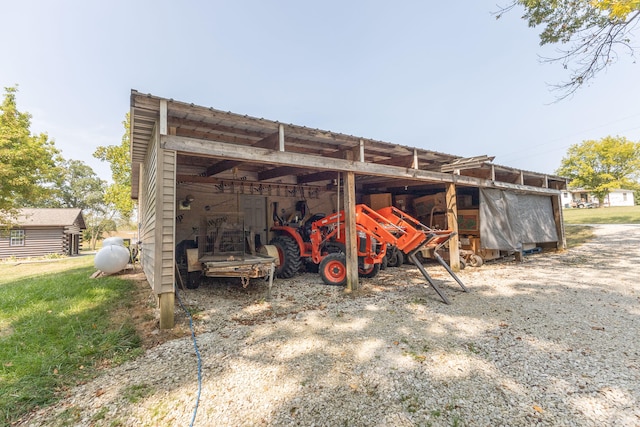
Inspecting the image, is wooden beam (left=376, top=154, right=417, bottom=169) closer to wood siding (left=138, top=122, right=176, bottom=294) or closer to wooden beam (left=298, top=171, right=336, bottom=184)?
wooden beam (left=298, top=171, right=336, bottom=184)

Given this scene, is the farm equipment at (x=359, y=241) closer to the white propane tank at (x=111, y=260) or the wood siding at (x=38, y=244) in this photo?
the white propane tank at (x=111, y=260)

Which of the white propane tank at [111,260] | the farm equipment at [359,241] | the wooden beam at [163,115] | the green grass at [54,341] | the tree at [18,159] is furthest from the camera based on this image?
the tree at [18,159]

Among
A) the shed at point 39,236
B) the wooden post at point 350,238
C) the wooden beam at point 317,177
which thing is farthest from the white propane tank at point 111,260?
the shed at point 39,236

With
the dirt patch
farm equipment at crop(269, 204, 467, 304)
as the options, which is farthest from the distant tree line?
farm equipment at crop(269, 204, 467, 304)

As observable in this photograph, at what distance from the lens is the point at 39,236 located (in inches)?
744

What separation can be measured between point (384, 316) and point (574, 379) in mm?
2173

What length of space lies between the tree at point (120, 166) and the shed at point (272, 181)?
8.33 metres

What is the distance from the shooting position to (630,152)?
25.2m

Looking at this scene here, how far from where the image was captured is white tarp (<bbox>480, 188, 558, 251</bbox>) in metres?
8.52

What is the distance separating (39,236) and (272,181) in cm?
2054

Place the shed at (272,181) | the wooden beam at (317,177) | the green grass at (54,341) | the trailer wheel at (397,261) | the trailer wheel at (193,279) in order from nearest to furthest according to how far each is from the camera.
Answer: the green grass at (54,341) → the shed at (272,181) → the trailer wheel at (193,279) → the wooden beam at (317,177) → the trailer wheel at (397,261)

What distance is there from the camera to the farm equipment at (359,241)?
5229 millimetres

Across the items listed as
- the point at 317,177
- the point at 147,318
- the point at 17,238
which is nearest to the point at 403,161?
the point at 317,177

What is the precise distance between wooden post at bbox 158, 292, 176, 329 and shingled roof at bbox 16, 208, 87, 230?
21.6 m
